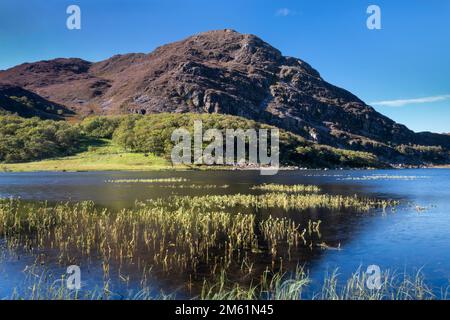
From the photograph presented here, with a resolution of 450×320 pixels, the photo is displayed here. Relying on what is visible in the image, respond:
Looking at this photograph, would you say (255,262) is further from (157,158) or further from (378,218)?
(157,158)

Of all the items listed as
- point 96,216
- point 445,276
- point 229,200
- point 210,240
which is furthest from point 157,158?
point 445,276

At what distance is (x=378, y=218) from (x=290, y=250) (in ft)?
72.1

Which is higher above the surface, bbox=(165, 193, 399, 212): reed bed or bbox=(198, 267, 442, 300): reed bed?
bbox=(165, 193, 399, 212): reed bed

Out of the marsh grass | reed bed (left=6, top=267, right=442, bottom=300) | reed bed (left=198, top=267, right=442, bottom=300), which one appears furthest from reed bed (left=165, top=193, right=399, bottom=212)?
reed bed (left=6, top=267, right=442, bottom=300)

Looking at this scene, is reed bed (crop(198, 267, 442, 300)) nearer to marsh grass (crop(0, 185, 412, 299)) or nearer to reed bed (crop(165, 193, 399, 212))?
marsh grass (crop(0, 185, 412, 299))

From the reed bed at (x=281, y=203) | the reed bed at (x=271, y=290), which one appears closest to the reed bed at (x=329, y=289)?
the reed bed at (x=271, y=290)

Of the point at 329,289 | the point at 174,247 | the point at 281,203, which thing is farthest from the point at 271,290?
the point at 281,203

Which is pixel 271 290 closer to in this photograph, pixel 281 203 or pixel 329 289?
pixel 329 289

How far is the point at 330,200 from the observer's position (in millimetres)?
65312

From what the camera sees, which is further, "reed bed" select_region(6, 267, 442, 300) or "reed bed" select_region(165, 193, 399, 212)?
"reed bed" select_region(165, 193, 399, 212)

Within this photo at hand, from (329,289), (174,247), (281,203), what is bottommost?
(329,289)

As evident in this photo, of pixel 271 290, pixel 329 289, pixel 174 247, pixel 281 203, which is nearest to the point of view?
pixel 271 290

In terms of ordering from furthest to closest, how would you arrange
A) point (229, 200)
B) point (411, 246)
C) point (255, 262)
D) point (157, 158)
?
point (157, 158) < point (229, 200) < point (411, 246) < point (255, 262)

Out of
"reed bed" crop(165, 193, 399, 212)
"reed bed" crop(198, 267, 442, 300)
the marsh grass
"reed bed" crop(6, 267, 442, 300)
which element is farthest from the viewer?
"reed bed" crop(165, 193, 399, 212)
